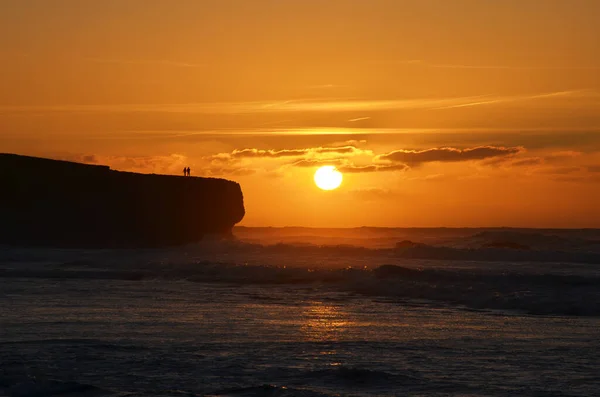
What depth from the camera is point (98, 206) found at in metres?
55.0

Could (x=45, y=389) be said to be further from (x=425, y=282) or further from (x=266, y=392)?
(x=425, y=282)

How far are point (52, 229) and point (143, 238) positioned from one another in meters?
6.60

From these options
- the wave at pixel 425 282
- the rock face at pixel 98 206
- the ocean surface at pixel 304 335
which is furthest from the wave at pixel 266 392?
the rock face at pixel 98 206

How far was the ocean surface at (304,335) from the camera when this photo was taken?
9867mm

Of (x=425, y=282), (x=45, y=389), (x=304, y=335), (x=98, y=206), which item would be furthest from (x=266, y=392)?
(x=98, y=206)

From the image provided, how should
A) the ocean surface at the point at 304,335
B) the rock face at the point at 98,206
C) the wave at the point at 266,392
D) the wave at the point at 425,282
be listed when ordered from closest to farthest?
the wave at the point at 266,392
the ocean surface at the point at 304,335
the wave at the point at 425,282
the rock face at the point at 98,206

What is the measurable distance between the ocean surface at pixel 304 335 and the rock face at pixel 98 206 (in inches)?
1085

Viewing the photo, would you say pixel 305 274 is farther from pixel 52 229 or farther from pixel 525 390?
pixel 52 229

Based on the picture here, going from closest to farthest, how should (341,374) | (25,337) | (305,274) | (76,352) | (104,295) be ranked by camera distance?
(341,374)
(76,352)
(25,337)
(104,295)
(305,274)

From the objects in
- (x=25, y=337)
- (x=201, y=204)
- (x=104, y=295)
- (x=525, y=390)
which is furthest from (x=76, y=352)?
(x=201, y=204)

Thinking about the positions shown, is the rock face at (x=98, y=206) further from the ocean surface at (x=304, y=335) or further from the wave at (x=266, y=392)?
the wave at (x=266, y=392)

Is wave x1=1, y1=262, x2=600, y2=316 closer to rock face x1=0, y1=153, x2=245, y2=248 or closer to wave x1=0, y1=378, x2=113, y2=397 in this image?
wave x1=0, y1=378, x2=113, y2=397

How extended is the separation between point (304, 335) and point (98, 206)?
143ft

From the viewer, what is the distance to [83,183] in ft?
180
